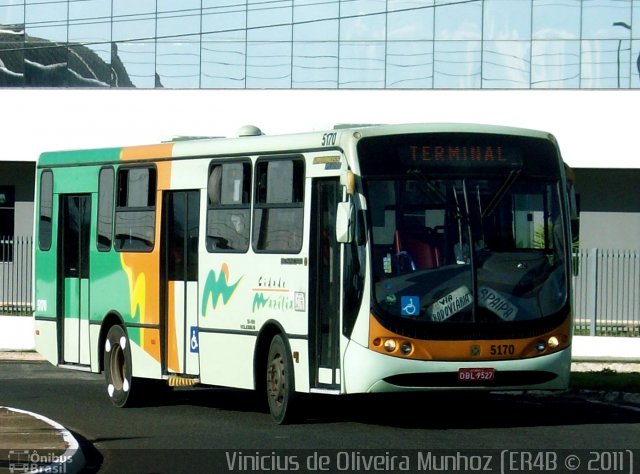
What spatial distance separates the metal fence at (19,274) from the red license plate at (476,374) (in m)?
21.8

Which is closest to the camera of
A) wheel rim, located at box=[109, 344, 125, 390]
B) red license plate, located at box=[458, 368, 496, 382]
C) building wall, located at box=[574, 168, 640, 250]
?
red license plate, located at box=[458, 368, 496, 382]

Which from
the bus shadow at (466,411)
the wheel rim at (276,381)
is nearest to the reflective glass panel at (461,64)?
the bus shadow at (466,411)

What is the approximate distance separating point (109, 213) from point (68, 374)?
662cm

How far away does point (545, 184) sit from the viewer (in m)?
15.5

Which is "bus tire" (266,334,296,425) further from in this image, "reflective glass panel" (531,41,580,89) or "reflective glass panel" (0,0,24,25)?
"reflective glass panel" (0,0,24,25)

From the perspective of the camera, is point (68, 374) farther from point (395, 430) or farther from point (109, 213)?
point (395, 430)

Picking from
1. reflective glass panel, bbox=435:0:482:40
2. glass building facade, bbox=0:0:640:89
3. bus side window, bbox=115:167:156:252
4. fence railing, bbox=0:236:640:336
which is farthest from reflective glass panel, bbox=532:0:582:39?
bus side window, bbox=115:167:156:252

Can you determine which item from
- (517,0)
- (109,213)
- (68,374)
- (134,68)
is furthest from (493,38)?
(109,213)

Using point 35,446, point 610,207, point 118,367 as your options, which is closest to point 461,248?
point 35,446

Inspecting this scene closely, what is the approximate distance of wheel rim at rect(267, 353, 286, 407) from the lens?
1555 cm

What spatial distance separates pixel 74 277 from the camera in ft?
65.3

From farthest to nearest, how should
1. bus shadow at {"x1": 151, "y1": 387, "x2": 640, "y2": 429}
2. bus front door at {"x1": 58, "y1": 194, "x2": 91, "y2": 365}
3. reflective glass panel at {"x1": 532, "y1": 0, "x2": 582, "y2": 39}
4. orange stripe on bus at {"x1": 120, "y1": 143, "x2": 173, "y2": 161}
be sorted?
reflective glass panel at {"x1": 532, "y1": 0, "x2": 582, "y2": 39}
bus front door at {"x1": 58, "y1": 194, "x2": 91, "y2": 365}
orange stripe on bus at {"x1": 120, "y1": 143, "x2": 173, "y2": 161}
bus shadow at {"x1": 151, "y1": 387, "x2": 640, "y2": 429}

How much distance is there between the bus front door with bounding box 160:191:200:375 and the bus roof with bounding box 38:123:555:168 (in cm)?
55

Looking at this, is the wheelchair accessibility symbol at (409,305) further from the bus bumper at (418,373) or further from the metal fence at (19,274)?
the metal fence at (19,274)
